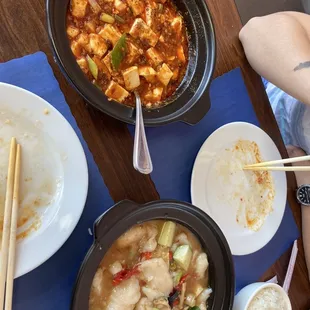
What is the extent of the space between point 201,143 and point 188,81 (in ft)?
0.92

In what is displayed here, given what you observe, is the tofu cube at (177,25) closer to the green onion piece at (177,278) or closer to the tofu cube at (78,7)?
the tofu cube at (78,7)

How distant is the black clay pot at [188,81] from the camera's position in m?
1.39

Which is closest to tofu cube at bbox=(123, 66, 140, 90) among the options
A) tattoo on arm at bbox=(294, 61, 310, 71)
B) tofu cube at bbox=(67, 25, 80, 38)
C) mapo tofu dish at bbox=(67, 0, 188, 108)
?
mapo tofu dish at bbox=(67, 0, 188, 108)

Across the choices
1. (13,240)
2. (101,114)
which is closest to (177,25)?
(101,114)

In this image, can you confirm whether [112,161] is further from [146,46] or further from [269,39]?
[269,39]

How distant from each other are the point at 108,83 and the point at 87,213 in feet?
1.54

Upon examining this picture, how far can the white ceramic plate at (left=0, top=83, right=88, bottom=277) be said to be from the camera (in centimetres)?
136

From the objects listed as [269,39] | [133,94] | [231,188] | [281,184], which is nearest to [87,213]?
[133,94]

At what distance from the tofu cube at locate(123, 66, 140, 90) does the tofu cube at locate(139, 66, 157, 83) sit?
0.03m

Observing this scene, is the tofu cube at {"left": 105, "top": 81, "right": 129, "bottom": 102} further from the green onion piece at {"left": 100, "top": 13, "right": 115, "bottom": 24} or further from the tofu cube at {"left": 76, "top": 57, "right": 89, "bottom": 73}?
the green onion piece at {"left": 100, "top": 13, "right": 115, "bottom": 24}

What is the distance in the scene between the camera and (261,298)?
70.4 inches

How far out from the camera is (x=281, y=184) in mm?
2008

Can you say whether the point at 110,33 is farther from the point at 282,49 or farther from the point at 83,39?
the point at 282,49

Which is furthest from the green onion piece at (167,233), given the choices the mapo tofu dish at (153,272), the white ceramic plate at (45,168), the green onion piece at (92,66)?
the green onion piece at (92,66)
